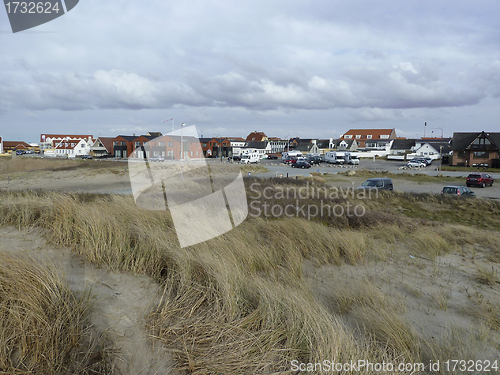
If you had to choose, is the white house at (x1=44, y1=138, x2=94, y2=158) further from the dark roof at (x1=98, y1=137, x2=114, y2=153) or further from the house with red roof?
the house with red roof

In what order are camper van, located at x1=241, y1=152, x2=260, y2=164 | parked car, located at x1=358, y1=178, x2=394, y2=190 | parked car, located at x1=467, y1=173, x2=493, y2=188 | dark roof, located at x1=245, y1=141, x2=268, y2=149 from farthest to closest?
dark roof, located at x1=245, y1=141, x2=268, y2=149
camper van, located at x1=241, y1=152, x2=260, y2=164
parked car, located at x1=467, y1=173, x2=493, y2=188
parked car, located at x1=358, y1=178, x2=394, y2=190

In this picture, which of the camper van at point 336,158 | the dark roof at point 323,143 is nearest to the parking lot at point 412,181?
the camper van at point 336,158

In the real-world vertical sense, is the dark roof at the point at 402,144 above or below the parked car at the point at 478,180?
above

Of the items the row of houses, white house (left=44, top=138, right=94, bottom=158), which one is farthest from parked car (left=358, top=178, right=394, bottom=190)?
white house (left=44, top=138, right=94, bottom=158)

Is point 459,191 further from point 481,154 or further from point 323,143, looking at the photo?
point 323,143

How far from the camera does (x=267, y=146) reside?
360 feet

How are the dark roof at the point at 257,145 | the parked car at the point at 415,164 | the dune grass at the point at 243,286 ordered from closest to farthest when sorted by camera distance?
1. the dune grass at the point at 243,286
2. the parked car at the point at 415,164
3. the dark roof at the point at 257,145

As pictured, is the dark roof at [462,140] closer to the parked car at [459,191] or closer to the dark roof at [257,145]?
the parked car at [459,191]

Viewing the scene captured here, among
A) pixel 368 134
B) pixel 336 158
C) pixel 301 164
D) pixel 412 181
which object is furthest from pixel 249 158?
pixel 368 134

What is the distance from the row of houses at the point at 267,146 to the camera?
59.8 metres

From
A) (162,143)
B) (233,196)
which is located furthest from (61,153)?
(233,196)

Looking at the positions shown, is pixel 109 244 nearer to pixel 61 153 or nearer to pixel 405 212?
pixel 405 212

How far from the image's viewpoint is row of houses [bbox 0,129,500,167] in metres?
59.8

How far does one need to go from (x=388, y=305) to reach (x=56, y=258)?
17.3 ft
